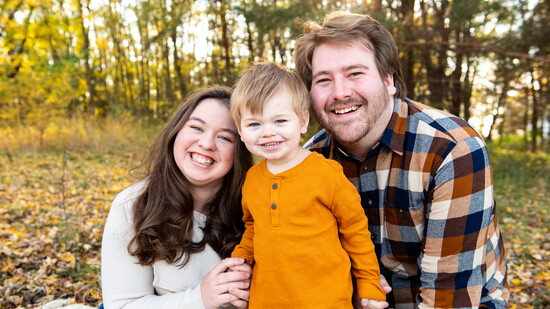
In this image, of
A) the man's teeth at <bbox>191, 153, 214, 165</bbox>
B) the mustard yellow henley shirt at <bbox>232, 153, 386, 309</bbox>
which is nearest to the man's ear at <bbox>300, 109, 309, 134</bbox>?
the mustard yellow henley shirt at <bbox>232, 153, 386, 309</bbox>

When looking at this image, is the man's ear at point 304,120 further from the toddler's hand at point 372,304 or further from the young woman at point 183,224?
the toddler's hand at point 372,304

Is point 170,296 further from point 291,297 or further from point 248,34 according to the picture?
point 248,34

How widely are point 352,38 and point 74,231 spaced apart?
12.8ft

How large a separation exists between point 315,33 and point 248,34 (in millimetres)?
8874

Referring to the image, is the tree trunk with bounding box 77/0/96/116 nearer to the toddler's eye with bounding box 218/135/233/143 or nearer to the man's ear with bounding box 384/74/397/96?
the toddler's eye with bounding box 218/135/233/143

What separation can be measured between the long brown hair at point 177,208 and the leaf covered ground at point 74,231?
5.10 ft

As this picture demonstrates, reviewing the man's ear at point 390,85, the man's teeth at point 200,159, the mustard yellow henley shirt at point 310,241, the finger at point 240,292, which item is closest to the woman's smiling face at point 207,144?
the man's teeth at point 200,159

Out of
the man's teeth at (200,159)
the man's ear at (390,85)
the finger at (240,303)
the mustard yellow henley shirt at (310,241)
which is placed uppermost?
the man's ear at (390,85)

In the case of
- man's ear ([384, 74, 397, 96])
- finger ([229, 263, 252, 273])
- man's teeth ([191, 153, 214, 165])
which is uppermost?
man's ear ([384, 74, 397, 96])

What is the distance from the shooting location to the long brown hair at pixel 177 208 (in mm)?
2148

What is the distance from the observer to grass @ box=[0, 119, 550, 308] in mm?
3627

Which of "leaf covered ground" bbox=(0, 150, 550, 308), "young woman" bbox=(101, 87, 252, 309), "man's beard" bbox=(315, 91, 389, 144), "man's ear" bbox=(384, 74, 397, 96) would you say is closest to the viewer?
"young woman" bbox=(101, 87, 252, 309)

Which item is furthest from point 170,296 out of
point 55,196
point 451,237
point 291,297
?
point 55,196

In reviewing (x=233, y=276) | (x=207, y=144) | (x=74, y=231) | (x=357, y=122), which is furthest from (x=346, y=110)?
(x=74, y=231)
